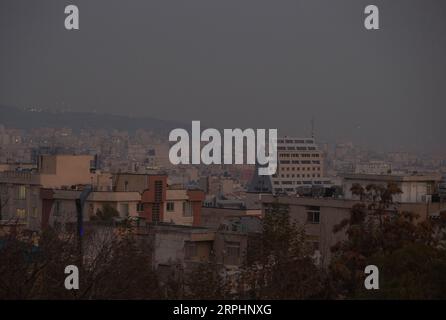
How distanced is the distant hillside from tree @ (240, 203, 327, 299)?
39702mm

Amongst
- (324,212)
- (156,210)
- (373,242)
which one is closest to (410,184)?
(324,212)

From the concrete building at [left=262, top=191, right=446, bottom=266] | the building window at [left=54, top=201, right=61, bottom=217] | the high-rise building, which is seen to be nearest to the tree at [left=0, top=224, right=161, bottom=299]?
the concrete building at [left=262, top=191, right=446, bottom=266]

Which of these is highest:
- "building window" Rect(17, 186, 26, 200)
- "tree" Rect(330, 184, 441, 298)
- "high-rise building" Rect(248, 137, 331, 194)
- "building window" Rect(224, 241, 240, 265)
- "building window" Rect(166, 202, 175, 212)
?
"high-rise building" Rect(248, 137, 331, 194)

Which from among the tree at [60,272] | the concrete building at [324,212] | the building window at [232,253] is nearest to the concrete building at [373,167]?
the concrete building at [324,212]

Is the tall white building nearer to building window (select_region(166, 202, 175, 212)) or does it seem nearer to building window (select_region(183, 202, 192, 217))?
building window (select_region(183, 202, 192, 217))

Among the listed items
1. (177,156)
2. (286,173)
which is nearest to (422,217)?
(177,156)

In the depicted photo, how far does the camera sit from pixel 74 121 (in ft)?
226

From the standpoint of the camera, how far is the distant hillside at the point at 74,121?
62.3 m

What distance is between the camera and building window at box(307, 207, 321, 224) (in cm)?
2756

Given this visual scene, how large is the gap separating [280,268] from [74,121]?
2057 inches

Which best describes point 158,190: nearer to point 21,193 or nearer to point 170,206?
point 170,206

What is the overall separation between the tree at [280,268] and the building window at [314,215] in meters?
6.67
